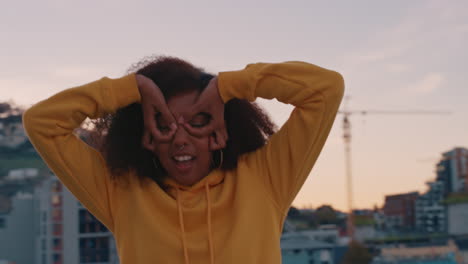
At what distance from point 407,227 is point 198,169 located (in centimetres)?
5333

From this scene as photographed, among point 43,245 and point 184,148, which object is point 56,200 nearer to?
point 43,245

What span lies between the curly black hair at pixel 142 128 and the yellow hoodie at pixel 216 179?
0.04 m

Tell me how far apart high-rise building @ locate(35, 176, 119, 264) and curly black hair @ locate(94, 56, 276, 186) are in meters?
40.3

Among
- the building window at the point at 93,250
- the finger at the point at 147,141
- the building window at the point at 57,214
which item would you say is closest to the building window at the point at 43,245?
the building window at the point at 57,214

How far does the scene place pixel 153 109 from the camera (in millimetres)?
1437

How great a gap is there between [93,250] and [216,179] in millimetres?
42244

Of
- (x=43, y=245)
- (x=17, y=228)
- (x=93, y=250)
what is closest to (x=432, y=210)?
(x=93, y=250)

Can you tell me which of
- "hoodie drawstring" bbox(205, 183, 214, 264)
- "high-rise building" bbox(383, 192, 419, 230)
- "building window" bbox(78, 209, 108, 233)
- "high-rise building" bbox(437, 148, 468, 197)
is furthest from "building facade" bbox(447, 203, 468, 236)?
"hoodie drawstring" bbox(205, 183, 214, 264)

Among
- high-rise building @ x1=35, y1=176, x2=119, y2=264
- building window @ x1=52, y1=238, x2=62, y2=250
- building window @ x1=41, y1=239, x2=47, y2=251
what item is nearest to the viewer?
high-rise building @ x1=35, y1=176, x2=119, y2=264

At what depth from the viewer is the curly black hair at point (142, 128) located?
1519mm

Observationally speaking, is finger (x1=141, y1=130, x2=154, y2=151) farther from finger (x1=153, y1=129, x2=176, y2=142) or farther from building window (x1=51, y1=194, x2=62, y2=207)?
building window (x1=51, y1=194, x2=62, y2=207)

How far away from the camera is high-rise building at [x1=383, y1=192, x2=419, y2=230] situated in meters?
53.6

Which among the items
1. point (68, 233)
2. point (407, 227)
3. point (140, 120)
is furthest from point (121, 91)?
point (407, 227)

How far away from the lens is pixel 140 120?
156cm
